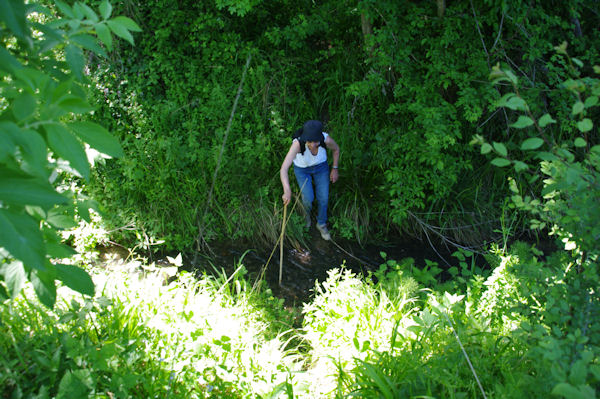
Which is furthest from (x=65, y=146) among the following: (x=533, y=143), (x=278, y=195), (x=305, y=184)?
(x=278, y=195)

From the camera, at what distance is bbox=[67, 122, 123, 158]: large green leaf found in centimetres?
125

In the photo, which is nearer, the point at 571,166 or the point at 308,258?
the point at 571,166

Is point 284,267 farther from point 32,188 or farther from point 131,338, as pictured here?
point 32,188

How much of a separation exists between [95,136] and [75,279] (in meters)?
0.57

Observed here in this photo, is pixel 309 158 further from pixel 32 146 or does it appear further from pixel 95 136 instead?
pixel 32 146

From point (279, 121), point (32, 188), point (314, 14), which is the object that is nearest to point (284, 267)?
point (279, 121)

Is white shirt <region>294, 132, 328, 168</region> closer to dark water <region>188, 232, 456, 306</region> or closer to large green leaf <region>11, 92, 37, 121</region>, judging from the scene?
dark water <region>188, 232, 456, 306</region>

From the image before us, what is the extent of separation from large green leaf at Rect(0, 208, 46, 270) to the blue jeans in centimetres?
386

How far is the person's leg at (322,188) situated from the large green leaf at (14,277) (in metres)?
3.60

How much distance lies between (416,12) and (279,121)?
1961 millimetres

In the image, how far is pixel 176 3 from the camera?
5.57 m

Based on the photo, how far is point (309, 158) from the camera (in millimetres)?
4676

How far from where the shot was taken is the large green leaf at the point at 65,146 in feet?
3.67

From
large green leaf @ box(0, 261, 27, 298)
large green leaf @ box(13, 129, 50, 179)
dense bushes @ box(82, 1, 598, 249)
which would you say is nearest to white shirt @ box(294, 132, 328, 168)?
dense bushes @ box(82, 1, 598, 249)
